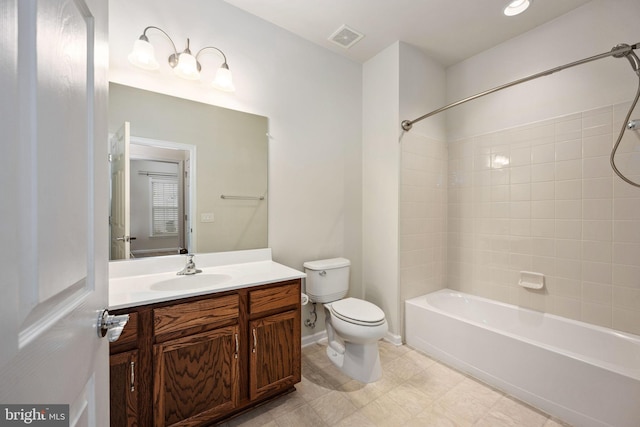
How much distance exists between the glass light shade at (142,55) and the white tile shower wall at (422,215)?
6.47 ft

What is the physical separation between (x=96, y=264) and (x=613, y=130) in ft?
9.50

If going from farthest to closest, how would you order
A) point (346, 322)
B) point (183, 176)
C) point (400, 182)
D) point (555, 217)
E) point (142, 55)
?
point (400, 182) < point (555, 217) < point (346, 322) < point (183, 176) < point (142, 55)

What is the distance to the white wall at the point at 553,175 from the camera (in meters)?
1.77

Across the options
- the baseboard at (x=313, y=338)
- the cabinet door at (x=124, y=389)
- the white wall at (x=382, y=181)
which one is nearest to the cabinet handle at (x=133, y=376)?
the cabinet door at (x=124, y=389)

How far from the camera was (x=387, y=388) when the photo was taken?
179 cm

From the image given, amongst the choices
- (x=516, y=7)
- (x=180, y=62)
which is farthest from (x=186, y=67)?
(x=516, y=7)

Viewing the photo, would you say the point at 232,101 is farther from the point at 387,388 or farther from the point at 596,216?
the point at 596,216

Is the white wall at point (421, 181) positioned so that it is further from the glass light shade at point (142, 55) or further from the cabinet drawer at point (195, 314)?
the glass light shade at point (142, 55)

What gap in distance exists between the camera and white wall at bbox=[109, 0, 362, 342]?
1.66 metres

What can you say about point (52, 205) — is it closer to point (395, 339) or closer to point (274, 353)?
point (274, 353)

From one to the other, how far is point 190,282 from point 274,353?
68cm

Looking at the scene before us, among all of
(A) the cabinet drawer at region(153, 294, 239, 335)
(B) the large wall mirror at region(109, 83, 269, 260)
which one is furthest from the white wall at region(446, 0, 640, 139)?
(A) the cabinet drawer at region(153, 294, 239, 335)

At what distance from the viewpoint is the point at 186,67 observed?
5.49 ft

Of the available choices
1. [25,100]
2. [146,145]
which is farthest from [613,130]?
[146,145]
